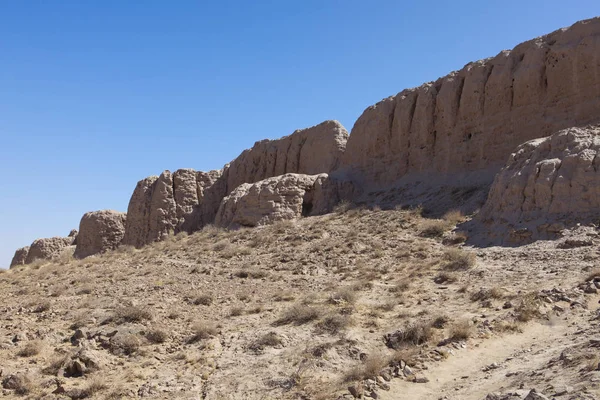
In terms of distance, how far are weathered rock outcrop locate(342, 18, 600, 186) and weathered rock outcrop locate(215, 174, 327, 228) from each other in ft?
8.85

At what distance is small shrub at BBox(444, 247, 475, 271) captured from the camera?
12047 mm

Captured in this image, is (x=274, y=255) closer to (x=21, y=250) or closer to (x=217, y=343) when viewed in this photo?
→ (x=217, y=343)

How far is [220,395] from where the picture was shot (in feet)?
23.4

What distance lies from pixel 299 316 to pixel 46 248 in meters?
30.4

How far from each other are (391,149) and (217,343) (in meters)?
15.4

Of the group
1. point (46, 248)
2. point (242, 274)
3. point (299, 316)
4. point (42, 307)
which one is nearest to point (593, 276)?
point (299, 316)

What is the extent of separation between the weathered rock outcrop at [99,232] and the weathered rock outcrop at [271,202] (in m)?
10.3

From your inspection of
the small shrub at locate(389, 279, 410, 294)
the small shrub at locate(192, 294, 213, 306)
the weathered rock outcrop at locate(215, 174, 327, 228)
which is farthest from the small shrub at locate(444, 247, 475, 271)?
the weathered rock outcrop at locate(215, 174, 327, 228)

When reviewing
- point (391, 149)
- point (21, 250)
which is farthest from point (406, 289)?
point (21, 250)

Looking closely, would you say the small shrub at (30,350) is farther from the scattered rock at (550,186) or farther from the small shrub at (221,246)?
the scattered rock at (550,186)

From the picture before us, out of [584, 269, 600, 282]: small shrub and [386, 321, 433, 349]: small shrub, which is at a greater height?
[584, 269, 600, 282]: small shrub

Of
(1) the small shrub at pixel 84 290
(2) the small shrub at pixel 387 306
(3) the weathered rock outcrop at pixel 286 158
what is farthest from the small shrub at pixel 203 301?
(3) the weathered rock outcrop at pixel 286 158

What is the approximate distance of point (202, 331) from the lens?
29.8 ft

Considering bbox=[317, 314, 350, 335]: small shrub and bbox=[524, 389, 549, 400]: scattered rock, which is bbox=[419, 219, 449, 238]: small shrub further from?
bbox=[524, 389, 549, 400]: scattered rock
